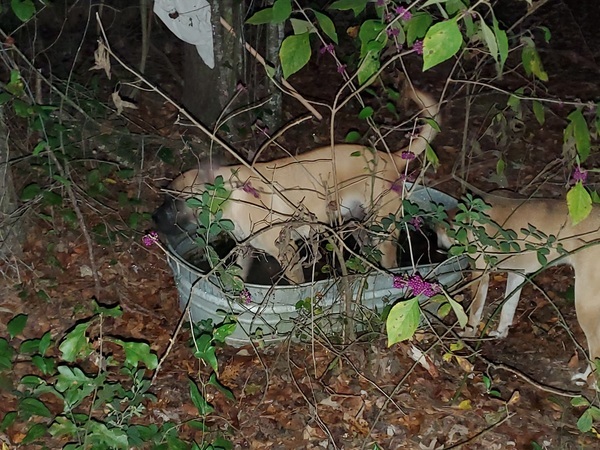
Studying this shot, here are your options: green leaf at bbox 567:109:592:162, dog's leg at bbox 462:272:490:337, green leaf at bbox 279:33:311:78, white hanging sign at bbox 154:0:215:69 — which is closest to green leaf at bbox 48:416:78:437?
green leaf at bbox 279:33:311:78

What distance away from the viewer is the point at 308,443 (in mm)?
3248

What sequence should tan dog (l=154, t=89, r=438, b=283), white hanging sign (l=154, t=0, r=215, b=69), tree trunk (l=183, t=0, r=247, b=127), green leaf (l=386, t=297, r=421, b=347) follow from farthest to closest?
tree trunk (l=183, t=0, r=247, b=127), white hanging sign (l=154, t=0, r=215, b=69), tan dog (l=154, t=89, r=438, b=283), green leaf (l=386, t=297, r=421, b=347)

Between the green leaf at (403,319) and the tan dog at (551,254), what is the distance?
1.59 m

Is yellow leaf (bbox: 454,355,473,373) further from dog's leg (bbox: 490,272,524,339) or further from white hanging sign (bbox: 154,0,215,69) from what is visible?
white hanging sign (bbox: 154,0,215,69)

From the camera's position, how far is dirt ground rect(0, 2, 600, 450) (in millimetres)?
3254

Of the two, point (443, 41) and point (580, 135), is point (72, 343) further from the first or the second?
point (580, 135)

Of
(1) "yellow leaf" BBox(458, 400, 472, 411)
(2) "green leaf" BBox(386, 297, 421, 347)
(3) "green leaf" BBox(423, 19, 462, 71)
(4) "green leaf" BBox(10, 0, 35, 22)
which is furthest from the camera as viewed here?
(1) "yellow leaf" BBox(458, 400, 472, 411)

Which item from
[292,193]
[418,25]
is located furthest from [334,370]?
[418,25]

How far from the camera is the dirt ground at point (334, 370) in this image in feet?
10.7

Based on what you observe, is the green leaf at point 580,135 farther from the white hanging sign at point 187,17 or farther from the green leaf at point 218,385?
the white hanging sign at point 187,17

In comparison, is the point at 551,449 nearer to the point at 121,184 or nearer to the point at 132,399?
the point at 132,399

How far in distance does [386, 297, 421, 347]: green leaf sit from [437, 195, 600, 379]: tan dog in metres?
1.59

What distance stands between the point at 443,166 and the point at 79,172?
3.05m

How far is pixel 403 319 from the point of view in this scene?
5.18 ft
